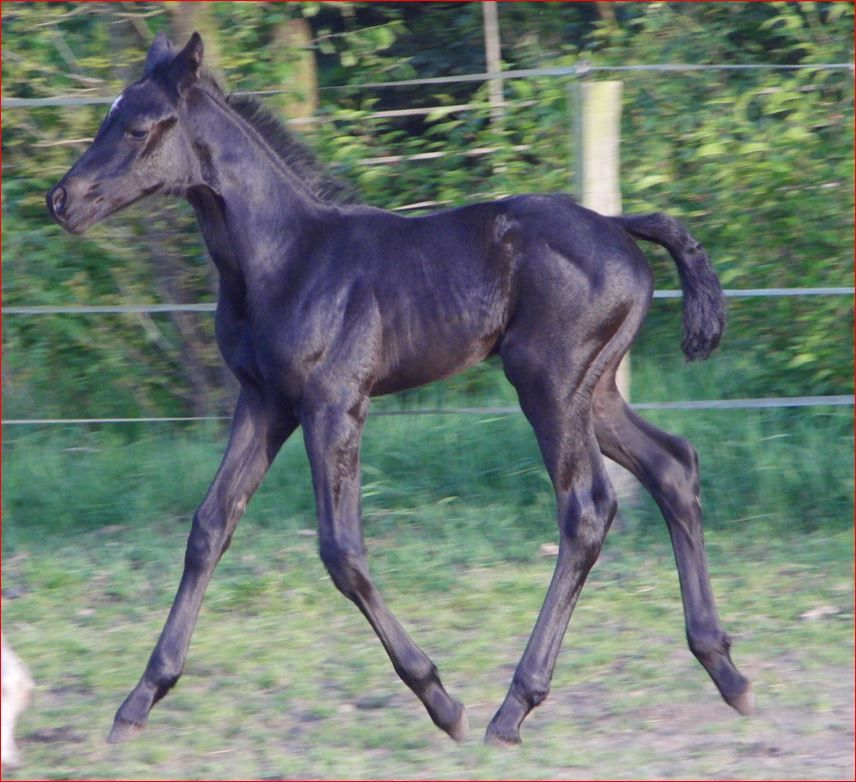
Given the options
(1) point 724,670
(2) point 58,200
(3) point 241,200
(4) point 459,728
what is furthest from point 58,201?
(1) point 724,670

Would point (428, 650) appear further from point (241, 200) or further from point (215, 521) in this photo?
point (241, 200)

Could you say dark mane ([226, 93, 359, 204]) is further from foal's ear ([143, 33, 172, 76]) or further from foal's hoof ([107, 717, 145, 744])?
foal's hoof ([107, 717, 145, 744])

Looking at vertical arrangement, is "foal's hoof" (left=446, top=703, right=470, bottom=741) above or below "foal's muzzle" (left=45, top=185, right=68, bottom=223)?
below

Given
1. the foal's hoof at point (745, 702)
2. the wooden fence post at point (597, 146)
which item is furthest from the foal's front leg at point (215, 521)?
the wooden fence post at point (597, 146)

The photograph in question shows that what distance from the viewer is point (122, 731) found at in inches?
153

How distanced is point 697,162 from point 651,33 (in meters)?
1.00

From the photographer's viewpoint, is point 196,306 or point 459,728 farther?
point 196,306

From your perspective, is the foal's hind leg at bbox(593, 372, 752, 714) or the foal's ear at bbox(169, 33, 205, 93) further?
the foal's hind leg at bbox(593, 372, 752, 714)

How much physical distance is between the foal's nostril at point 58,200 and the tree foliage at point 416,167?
2223mm

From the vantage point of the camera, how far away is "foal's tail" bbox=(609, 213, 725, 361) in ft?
13.8

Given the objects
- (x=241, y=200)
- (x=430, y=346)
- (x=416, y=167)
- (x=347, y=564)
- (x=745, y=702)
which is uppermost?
(x=241, y=200)

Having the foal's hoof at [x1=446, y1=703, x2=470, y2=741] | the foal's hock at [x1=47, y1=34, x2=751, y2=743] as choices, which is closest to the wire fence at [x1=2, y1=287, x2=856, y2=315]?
the foal's hock at [x1=47, y1=34, x2=751, y2=743]

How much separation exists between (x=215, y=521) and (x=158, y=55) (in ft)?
4.75

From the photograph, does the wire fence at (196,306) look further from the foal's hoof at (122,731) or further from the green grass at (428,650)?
the foal's hoof at (122,731)
